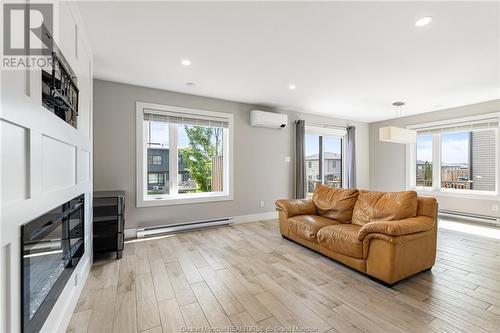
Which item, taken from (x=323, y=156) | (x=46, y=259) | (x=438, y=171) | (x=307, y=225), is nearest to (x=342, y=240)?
(x=307, y=225)

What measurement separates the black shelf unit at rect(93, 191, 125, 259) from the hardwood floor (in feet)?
0.62

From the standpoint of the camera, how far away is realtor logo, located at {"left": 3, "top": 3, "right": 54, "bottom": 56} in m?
0.97

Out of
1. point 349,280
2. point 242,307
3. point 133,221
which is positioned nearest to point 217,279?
point 242,307

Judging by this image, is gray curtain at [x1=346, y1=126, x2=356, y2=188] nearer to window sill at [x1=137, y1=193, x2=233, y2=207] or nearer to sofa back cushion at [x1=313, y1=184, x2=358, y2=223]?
sofa back cushion at [x1=313, y1=184, x2=358, y2=223]

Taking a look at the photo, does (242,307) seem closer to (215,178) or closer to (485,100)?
(215,178)

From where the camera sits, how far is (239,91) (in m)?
4.03

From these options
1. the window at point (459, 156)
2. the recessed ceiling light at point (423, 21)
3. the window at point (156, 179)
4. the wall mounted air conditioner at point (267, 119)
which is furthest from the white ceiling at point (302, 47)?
the window at point (156, 179)

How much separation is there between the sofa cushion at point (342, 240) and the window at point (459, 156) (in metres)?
3.94

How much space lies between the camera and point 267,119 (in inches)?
187

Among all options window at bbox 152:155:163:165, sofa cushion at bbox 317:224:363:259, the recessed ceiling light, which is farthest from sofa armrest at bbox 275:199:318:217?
the recessed ceiling light

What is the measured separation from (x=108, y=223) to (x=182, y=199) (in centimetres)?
135

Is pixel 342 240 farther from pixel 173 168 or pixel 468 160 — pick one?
pixel 468 160

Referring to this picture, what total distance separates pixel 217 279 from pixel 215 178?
8.01 feet

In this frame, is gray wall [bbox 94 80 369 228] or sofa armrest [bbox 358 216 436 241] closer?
sofa armrest [bbox 358 216 436 241]
